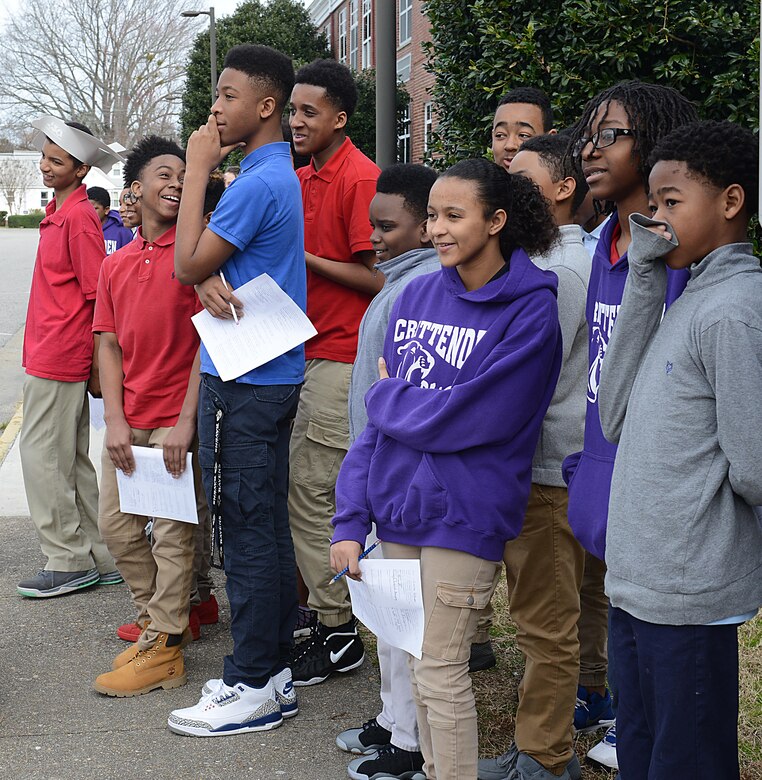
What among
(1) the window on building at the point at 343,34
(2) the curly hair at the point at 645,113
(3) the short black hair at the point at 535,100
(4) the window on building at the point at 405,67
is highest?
(1) the window on building at the point at 343,34

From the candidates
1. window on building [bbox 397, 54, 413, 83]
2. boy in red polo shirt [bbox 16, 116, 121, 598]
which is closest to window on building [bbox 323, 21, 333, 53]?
window on building [bbox 397, 54, 413, 83]

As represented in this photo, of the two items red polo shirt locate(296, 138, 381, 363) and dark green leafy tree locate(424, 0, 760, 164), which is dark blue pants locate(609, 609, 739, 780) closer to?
red polo shirt locate(296, 138, 381, 363)

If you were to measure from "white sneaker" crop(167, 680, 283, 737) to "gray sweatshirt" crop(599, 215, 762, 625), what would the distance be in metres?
1.84

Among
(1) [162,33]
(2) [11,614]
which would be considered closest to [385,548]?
(2) [11,614]

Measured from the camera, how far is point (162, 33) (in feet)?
177

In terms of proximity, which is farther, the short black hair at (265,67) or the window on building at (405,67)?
the window on building at (405,67)

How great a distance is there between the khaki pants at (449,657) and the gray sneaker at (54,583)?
2.94 meters

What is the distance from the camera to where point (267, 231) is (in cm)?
370

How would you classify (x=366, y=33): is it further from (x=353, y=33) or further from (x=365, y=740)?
(x=365, y=740)

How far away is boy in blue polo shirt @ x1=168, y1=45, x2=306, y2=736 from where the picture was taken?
11.9 ft

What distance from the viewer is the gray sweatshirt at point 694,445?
85.5 inches

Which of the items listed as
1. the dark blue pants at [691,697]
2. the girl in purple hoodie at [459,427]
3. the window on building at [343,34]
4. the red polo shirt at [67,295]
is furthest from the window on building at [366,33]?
the dark blue pants at [691,697]

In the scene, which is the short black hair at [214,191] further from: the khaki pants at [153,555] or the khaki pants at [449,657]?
the khaki pants at [449,657]

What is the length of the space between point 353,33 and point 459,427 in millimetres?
32620
